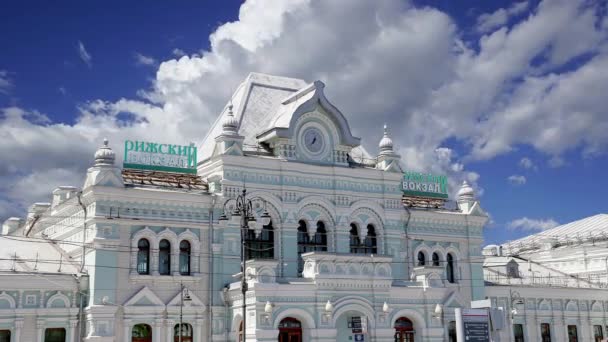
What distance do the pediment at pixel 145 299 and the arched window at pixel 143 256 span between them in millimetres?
1094

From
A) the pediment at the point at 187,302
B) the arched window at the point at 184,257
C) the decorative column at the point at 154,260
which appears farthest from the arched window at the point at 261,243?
the decorative column at the point at 154,260

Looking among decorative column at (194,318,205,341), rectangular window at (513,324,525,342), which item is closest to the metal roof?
rectangular window at (513,324,525,342)

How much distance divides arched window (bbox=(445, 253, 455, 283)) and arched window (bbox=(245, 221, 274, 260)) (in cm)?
1257

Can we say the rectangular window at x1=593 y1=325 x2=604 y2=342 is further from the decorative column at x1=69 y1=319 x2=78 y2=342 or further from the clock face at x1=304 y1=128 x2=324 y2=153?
the decorative column at x1=69 y1=319 x2=78 y2=342

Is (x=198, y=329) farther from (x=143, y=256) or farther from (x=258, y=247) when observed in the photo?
(x=258, y=247)

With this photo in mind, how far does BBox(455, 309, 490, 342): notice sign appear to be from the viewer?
30625 millimetres

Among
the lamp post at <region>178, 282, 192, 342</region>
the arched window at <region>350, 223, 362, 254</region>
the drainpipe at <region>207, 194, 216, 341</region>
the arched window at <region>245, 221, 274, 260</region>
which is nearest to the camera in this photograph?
the lamp post at <region>178, 282, 192, 342</region>

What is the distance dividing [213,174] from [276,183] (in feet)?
11.3

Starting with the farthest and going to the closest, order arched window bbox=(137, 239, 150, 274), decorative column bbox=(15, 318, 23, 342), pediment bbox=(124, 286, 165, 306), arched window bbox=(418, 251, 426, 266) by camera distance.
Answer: arched window bbox=(418, 251, 426, 266) < arched window bbox=(137, 239, 150, 274) < pediment bbox=(124, 286, 165, 306) < decorative column bbox=(15, 318, 23, 342)

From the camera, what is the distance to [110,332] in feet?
112

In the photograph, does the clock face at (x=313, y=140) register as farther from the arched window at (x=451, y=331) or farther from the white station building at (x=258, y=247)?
the arched window at (x=451, y=331)

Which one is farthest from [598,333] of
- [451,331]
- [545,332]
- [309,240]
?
[309,240]

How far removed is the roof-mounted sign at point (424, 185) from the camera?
4747 centimetres

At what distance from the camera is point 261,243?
3956 centimetres
